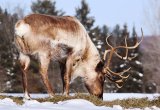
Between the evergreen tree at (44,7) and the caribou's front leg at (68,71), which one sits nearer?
the caribou's front leg at (68,71)

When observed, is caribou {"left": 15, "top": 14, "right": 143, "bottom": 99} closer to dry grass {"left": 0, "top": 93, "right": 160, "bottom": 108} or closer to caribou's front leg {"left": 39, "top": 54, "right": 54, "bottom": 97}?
caribou's front leg {"left": 39, "top": 54, "right": 54, "bottom": 97}

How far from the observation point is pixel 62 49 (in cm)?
1106

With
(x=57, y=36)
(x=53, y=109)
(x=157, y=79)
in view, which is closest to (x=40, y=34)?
(x=57, y=36)

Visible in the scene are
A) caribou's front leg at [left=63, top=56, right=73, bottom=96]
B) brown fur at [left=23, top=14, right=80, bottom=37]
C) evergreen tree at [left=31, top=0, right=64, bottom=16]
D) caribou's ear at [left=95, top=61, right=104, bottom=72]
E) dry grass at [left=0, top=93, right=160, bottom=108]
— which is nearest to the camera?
dry grass at [left=0, top=93, right=160, bottom=108]

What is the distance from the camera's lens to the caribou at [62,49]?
33.9 feet

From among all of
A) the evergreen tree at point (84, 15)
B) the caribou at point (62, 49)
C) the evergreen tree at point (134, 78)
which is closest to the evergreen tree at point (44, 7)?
the evergreen tree at point (84, 15)

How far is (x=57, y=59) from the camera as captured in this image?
11242 mm

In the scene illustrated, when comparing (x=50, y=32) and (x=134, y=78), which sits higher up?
(x=50, y=32)

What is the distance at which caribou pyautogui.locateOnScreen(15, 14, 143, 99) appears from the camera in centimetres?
1034

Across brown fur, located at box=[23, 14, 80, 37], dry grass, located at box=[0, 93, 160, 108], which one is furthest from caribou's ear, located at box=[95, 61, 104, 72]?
dry grass, located at box=[0, 93, 160, 108]

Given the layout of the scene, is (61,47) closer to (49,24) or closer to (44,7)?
(49,24)

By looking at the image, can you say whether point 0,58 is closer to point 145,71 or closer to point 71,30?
point 145,71

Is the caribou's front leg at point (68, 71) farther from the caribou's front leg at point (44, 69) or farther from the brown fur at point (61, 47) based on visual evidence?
the caribou's front leg at point (44, 69)

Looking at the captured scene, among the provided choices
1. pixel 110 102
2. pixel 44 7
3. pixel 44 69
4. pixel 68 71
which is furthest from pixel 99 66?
pixel 44 7
